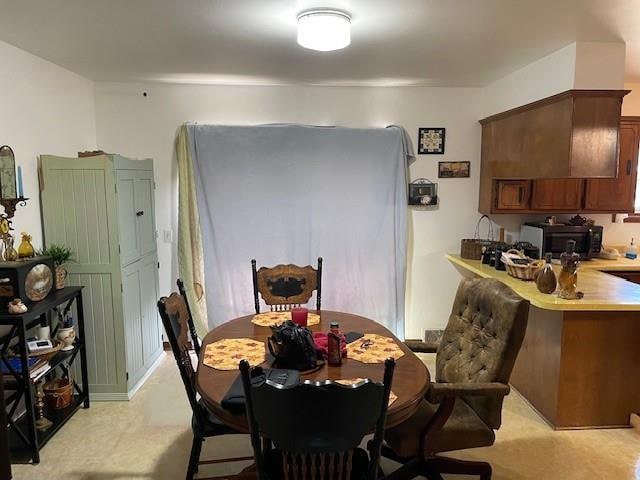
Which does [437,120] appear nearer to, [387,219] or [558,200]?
[387,219]

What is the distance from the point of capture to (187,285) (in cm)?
396

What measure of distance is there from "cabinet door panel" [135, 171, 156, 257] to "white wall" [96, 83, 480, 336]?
281 mm

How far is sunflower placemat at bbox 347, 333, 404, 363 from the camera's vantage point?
2.09 meters

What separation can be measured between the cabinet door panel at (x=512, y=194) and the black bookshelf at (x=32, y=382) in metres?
3.37

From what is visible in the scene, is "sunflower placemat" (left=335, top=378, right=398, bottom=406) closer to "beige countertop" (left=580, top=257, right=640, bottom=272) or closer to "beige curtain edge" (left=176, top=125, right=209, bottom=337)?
"beige curtain edge" (left=176, top=125, right=209, bottom=337)

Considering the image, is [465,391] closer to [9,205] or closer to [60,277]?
[60,277]

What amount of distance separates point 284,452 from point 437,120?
3.38 meters

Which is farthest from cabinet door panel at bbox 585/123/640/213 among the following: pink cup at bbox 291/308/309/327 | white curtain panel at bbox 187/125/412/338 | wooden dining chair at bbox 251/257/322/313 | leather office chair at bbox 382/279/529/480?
pink cup at bbox 291/308/309/327

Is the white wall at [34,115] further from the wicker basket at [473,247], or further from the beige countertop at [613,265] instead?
the beige countertop at [613,265]

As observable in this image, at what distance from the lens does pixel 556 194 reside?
394 centimetres

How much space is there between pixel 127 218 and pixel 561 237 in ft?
11.6

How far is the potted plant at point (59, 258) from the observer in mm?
2883

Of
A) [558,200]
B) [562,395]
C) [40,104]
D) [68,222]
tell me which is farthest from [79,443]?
[558,200]

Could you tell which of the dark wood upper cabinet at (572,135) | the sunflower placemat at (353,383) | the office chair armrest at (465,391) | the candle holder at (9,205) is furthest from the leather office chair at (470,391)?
the candle holder at (9,205)
